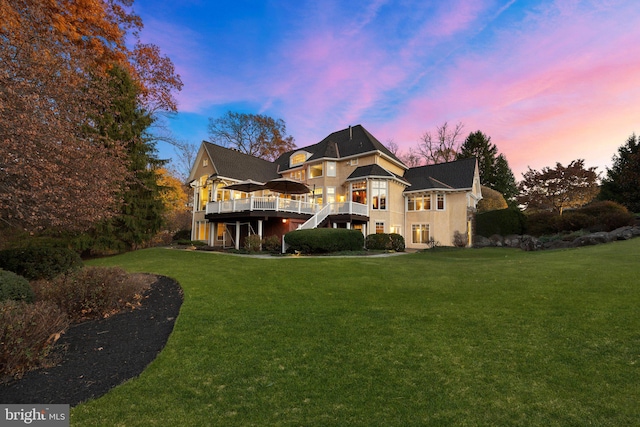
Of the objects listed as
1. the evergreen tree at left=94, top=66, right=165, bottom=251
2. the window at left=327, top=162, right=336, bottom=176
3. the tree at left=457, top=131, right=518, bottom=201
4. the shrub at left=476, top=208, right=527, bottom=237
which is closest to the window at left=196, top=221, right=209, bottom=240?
the evergreen tree at left=94, top=66, right=165, bottom=251

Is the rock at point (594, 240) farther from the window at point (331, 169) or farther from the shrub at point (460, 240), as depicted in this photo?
the window at point (331, 169)

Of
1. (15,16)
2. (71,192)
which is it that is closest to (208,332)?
(71,192)

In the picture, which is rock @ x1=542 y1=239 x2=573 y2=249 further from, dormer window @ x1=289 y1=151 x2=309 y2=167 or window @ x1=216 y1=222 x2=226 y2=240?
window @ x1=216 y1=222 x2=226 y2=240

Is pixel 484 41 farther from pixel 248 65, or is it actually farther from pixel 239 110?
pixel 239 110

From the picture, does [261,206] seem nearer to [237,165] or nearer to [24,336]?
[237,165]

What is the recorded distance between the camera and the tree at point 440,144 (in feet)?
137

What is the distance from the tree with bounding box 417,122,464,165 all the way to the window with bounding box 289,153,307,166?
23.1 meters

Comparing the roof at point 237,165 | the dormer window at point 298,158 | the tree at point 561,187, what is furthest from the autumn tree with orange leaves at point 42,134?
the tree at point 561,187

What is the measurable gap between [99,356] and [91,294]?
2395 millimetres

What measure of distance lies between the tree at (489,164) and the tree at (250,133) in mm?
26324

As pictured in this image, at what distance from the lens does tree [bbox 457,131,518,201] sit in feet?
140

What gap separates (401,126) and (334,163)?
7774 mm

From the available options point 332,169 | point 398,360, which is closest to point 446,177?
point 332,169

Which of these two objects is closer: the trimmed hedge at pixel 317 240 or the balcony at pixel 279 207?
the trimmed hedge at pixel 317 240
